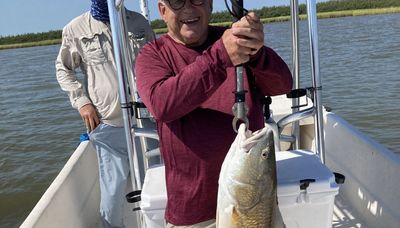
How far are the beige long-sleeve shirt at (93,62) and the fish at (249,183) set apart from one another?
215 centimetres

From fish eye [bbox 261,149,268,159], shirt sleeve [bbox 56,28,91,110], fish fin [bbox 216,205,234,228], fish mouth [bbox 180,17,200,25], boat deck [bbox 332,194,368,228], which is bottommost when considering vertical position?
boat deck [bbox 332,194,368,228]

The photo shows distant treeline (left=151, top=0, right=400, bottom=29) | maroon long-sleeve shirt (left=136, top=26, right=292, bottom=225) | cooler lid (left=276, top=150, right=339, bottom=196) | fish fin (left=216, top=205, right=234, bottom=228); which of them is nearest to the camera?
fish fin (left=216, top=205, right=234, bottom=228)

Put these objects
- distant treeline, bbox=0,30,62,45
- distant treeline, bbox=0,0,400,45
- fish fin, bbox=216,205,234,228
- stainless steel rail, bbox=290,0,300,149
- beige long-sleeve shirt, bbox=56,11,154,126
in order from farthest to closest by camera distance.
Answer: distant treeline, bbox=0,30,62,45, distant treeline, bbox=0,0,400,45, beige long-sleeve shirt, bbox=56,11,154,126, stainless steel rail, bbox=290,0,300,149, fish fin, bbox=216,205,234,228

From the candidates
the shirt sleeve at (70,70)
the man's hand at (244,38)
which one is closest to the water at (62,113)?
the shirt sleeve at (70,70)

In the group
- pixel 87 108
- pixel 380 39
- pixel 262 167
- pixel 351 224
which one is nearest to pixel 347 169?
pixel 351 224

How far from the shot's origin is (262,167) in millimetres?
1707

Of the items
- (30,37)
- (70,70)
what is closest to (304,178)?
(70,70)

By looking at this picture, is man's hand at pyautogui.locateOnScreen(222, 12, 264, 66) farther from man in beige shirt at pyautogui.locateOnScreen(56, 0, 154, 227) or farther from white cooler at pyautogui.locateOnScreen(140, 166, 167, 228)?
man in beige shirt at pyautogui.locateOnScreen(56, 0, 154, 227)

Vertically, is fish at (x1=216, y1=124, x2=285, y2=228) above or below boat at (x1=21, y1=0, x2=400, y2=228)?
above

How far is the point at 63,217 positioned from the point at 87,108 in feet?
3.00

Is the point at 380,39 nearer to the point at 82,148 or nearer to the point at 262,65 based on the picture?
the point at 82,148

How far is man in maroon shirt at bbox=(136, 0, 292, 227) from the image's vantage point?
Result: 186cm

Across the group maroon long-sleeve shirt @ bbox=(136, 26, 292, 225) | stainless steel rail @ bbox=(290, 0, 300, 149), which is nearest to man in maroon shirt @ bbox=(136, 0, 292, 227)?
maroon long-sleeve shirt @ bbox=(136, 26, 292, 225)

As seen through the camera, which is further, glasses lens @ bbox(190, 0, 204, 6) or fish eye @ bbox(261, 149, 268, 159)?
glasses lens @ bbox(190, 0, 204, 6)
